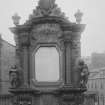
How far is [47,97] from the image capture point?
11.0 metres

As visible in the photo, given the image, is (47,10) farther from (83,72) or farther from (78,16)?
(83,72)

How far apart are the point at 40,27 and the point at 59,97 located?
2950mm

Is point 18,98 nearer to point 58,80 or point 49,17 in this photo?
point 58,80

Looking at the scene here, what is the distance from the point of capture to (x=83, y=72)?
417 inches

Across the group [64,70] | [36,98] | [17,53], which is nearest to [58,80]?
[64,70]

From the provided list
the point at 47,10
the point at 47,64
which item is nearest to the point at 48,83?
the point at 47,64

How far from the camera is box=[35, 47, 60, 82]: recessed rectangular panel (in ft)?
36.7

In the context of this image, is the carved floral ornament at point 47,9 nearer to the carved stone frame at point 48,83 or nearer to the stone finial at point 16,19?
the stone finial at point 16,19

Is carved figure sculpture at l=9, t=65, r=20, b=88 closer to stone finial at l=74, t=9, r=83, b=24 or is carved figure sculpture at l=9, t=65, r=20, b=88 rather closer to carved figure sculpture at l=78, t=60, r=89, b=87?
carved figure sculpture at l=78, t=60, r=89, b=87

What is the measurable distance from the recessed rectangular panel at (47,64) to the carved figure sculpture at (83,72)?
0.99 metres

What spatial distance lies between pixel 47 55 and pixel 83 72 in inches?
67.0

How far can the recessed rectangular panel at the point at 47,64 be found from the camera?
440 inches

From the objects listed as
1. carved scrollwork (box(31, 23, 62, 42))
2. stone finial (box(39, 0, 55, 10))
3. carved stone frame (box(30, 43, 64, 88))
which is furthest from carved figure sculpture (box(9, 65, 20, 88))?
stone finial (box(39, 0, 55, 10))

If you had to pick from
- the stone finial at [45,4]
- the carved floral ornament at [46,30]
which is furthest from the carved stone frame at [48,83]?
the stone finial at [45,4]
